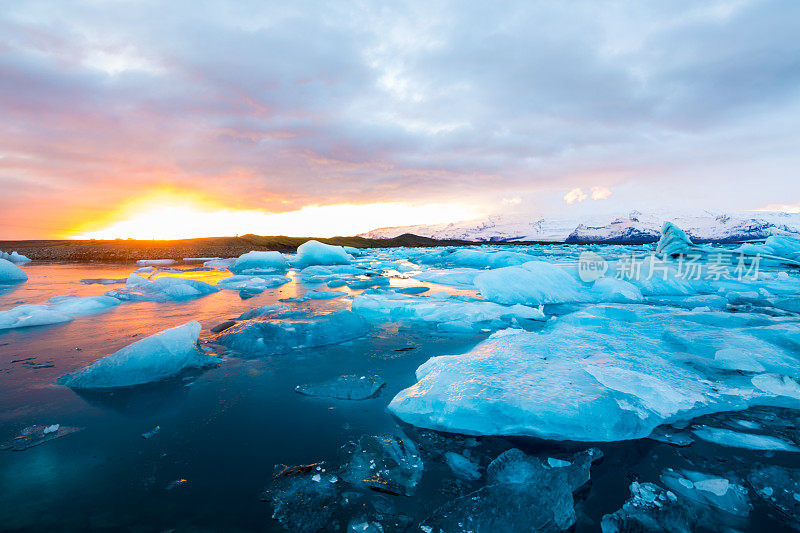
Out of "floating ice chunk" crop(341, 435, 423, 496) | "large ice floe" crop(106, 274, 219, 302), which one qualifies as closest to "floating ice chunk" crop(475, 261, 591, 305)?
"floating ice chunk" crop(341, 435, 423, 496)

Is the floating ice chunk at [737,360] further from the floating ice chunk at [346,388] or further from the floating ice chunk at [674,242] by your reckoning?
the floating ice chunk at [674,242]

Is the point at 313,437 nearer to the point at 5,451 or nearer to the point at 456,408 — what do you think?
the point at 456,408

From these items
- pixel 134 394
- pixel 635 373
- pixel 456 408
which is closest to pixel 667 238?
pixel 635 373

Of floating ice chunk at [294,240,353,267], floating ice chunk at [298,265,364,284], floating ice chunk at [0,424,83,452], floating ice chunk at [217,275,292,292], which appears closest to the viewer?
floating ice chunk at [0,424,83,452]

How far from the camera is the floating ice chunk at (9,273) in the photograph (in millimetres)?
11078

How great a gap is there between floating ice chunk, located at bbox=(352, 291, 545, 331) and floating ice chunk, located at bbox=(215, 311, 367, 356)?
1.15 meters

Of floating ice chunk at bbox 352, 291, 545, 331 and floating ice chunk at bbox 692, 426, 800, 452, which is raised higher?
floating ice chunk at bbox 352, 291, 545, 331

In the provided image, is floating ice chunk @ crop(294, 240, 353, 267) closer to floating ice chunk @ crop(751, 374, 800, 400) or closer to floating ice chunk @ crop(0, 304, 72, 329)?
floating ice chunk @ crop(0, 304, 72, 329)

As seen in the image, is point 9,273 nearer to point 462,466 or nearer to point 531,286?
point 462,466

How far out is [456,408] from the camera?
251cm

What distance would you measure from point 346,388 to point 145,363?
2.05m

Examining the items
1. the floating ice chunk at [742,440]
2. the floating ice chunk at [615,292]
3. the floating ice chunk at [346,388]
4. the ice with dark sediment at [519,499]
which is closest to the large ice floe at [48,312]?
the floating ice chunk at [346,388]

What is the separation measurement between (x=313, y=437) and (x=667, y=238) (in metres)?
27.0

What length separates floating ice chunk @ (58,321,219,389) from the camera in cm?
306
